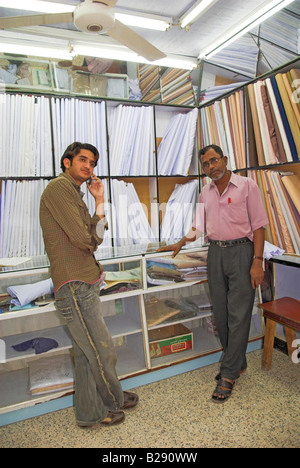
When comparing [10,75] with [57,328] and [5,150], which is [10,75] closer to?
[5,150]

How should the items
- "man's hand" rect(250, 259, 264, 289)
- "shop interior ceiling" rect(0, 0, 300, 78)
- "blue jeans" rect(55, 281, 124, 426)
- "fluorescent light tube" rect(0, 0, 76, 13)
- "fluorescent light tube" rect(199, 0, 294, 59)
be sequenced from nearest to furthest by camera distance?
"blue jeans" rect(55, 281, 124, 426) → "fluorescent light tube" rect(0, 0, 76, 13) → "man's hand" rect(250, 259, 264, 289) → "fluorescent light tube" rect(199, 0, 294, 59) → "shop interior ceiling" rect(0, 0, 300, 78)

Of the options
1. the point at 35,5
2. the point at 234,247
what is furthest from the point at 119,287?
the point at 35,5

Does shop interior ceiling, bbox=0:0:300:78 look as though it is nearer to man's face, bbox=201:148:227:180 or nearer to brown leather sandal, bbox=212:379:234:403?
man's face, bbox=201:148:227:180

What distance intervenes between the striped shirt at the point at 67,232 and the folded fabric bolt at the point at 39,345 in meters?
0.61

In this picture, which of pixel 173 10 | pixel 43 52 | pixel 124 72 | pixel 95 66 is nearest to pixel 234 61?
pixel 173 10

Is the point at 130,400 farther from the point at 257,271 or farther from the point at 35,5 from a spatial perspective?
the point at 35,5

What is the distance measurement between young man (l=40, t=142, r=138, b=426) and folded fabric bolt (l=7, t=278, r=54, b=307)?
1.01 feet

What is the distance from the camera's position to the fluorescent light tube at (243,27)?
7.53 ft

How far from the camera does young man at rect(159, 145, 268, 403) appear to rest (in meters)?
2.08

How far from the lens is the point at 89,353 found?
1.75 m

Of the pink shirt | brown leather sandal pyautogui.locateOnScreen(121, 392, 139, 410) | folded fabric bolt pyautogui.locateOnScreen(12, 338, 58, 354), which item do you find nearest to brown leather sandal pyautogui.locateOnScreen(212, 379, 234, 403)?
brown leather sandal pyautogui.locateOnScreen(121, 392, 139, 410)

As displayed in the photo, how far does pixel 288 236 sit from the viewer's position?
2350mm

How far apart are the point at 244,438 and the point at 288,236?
4.43 feet

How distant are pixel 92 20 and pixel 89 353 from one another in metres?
1.67
